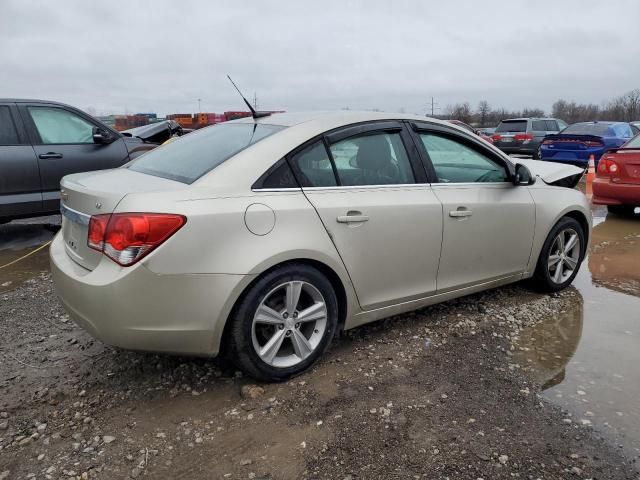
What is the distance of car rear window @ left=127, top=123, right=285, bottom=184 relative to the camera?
306 centimetres

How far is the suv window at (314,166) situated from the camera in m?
3.09

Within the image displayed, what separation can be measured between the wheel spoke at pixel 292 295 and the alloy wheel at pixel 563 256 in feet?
8.14

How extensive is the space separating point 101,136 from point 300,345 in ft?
16.0

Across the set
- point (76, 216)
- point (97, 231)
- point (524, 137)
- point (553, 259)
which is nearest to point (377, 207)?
point (97, 231)

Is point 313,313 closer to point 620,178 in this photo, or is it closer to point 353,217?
point 353,217

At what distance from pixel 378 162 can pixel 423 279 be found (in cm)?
83

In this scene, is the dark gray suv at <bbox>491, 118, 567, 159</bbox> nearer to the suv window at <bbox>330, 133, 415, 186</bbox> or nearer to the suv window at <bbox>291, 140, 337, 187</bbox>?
the suv window at <bbox>330, 133, 415, 186</bbox>

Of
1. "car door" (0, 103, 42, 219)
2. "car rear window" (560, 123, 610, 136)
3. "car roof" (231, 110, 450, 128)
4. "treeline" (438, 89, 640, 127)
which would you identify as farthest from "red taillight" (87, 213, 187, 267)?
"treeline" (438, 89, 640, 127)

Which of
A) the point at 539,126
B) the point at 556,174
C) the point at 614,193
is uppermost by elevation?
the point at 539,126

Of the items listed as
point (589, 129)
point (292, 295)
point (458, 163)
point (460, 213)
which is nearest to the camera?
point (292, 295)

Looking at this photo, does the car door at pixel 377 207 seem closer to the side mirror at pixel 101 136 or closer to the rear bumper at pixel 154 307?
the rear bumper at pixel 154 307

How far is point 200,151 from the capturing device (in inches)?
131

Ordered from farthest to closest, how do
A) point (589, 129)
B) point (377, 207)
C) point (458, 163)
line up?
1. point (589, 129)
2. point (458, 163)
3. point (377, 207)

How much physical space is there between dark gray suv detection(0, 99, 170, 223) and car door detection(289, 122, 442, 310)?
14.5 feet
